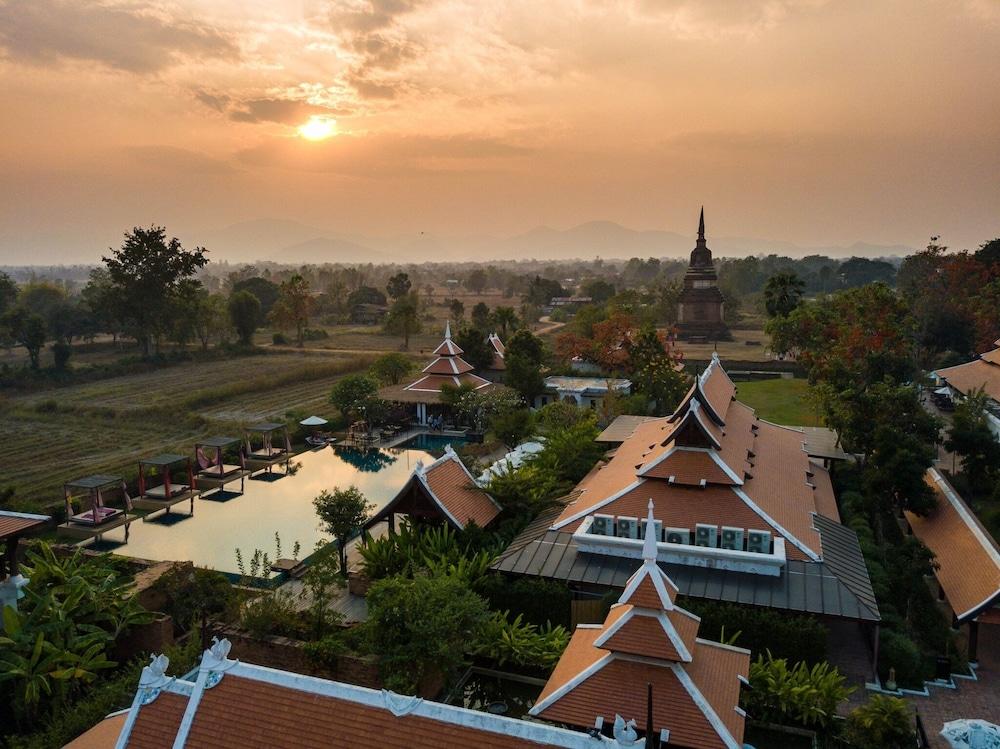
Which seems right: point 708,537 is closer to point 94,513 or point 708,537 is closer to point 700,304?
point 94,513

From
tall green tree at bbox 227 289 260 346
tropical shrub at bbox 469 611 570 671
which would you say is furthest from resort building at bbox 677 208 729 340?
tropical shrub at bbox 469 611 570 671

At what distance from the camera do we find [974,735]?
1152 cm

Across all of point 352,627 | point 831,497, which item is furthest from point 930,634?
point 352,627

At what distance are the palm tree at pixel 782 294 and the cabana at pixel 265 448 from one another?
34.7 meters

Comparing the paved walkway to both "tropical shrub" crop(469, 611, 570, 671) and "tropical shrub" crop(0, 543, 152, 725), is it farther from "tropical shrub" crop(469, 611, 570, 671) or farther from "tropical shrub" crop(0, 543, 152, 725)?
"tropical shrub" crop(0, 543, 152, 725)

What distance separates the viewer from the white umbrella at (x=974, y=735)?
11.4m

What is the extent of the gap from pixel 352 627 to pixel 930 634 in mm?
13320

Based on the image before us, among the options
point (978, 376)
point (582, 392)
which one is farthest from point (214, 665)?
point (978, 376)

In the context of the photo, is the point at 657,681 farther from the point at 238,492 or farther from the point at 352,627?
the point at 238,492

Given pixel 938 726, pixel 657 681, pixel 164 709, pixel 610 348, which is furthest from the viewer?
pixel 610 348

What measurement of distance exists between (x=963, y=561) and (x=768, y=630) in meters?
6.98

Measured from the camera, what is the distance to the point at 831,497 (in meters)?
22.1

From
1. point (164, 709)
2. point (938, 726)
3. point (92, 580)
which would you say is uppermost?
point (164, 709)

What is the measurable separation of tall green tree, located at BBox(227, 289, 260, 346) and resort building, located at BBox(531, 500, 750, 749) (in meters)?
59.8
